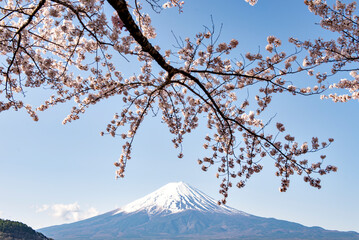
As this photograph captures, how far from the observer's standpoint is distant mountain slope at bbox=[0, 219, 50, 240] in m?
51.6

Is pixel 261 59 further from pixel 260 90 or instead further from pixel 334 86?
pixel 334 86

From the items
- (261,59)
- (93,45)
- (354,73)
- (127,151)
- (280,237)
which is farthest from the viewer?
(280,237)

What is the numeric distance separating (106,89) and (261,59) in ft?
10.2

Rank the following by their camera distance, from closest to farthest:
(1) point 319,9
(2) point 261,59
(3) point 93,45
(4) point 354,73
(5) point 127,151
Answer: (1) point 319,9, (2) point 261,59, (3) point 93,45, (5) point 127,151, (4) point 354,73

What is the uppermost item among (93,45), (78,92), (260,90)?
(93,45)

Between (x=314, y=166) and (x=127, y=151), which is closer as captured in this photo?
(x=314, y=166)

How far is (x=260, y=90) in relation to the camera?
5098mm

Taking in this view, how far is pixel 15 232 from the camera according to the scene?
5378 centimetres

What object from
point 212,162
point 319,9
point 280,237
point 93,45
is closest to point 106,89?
point 93,45

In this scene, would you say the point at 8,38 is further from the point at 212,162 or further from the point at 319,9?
the point at 319,9

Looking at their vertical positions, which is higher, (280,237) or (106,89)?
(106,89)

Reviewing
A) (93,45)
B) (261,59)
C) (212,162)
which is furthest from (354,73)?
(93,45)

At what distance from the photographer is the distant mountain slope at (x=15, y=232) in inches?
2030

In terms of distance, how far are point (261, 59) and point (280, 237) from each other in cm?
22959
